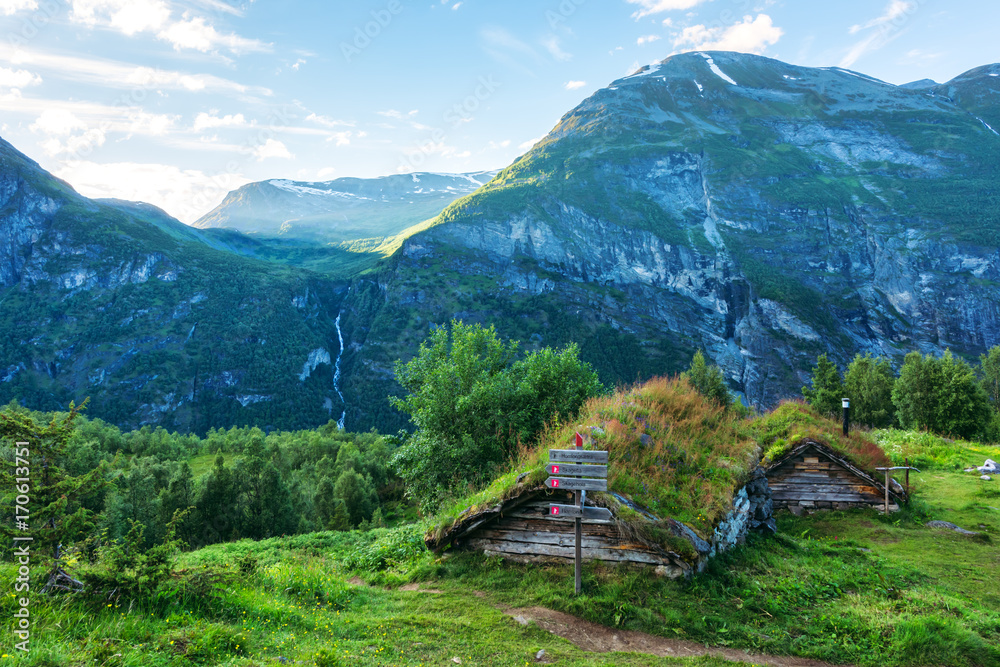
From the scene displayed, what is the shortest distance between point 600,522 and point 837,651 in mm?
4590

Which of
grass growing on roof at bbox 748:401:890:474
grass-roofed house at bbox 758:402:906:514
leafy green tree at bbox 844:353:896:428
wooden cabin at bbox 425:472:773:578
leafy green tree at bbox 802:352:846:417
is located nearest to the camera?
wooden cabin at bbox 425:472:773:578

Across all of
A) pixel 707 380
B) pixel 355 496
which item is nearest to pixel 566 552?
pixel 355 496

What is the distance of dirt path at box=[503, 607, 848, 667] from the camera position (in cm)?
798

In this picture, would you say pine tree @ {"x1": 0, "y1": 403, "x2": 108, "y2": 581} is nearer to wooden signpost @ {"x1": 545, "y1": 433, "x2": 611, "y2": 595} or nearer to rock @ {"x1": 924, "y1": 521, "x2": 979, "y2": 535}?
wooden signpost @ {"x1": 545, "y1": 433, "x2": 611, "y2": 595}

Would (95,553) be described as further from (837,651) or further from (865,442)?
(865,442)

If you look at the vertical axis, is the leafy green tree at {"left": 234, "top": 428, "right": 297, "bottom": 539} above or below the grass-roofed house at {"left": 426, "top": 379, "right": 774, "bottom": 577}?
below

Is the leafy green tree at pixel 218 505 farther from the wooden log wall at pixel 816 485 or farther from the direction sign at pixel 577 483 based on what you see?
the wooden log wall at pixel 816 485

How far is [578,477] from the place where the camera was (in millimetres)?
9508

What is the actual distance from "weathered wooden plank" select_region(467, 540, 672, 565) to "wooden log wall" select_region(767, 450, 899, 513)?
11.6 m

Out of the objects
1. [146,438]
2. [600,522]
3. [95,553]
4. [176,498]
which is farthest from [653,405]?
[146,438]

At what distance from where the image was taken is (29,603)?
591 cm

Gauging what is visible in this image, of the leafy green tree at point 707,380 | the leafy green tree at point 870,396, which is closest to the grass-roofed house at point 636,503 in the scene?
the leafy green tree at point 707,380

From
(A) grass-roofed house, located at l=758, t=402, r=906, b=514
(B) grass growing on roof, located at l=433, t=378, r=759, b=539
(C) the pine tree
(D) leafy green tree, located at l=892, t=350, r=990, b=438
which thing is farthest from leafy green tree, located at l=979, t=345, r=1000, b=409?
(C) the pine tree

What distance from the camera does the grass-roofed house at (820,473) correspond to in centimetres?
1841
